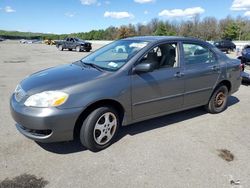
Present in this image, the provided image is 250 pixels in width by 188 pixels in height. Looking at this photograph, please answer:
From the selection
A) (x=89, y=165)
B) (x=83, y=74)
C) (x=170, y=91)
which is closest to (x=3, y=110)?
(x=83, y=74)

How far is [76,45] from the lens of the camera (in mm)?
29250

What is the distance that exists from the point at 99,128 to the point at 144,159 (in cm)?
77

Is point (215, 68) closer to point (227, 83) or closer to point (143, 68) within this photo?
point (227, 83)

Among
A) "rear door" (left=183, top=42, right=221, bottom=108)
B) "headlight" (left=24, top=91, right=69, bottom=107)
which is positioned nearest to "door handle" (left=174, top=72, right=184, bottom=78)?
"rear door" (left=183, top=42, right=221, bottom=108)

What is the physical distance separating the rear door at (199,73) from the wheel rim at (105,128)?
1.61 m

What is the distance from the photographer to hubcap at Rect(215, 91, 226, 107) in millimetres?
5670

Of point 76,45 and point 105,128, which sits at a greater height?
point 76,45

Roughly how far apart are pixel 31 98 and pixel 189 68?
2.80 m

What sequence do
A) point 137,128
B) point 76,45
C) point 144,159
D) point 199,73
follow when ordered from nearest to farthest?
point 144,159 → point 137,128 → point 199,73 → point 76,45

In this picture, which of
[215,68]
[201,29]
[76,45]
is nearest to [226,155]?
[215,68]

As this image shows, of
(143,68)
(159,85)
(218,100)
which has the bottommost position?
(218,100)

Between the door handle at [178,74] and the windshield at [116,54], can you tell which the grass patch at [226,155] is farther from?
the windshield at [116,54]

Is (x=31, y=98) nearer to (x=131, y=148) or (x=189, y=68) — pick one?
(x=131, y=148)

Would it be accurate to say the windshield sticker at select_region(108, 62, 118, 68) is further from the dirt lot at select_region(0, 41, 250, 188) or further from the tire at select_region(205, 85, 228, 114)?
the tire at select_region(205, 85, 228, 114)
